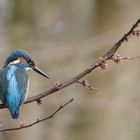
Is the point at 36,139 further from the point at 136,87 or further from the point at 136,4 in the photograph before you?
the point at 136,4

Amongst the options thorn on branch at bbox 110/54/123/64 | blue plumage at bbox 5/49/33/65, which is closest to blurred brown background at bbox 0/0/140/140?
blue plumage at bbox 5/49/33/65

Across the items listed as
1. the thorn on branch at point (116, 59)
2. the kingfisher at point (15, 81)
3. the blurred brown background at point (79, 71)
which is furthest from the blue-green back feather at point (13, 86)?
the blurred brown background at point (79, 71)

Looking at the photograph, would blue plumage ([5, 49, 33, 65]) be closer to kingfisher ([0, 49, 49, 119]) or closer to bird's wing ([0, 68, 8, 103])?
kingfisher ([0, 49, 49, 119])

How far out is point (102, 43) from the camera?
9.59 metres

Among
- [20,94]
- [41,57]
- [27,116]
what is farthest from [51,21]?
[20,94]

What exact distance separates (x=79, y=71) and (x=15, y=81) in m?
4.79

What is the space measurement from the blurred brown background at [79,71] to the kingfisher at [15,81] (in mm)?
3964

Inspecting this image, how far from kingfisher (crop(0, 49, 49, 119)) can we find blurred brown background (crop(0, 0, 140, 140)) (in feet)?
13.0

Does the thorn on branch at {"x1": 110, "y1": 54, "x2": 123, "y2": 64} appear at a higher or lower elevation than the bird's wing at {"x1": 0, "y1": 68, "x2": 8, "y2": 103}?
lower

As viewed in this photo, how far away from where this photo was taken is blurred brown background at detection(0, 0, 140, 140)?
9.48 m

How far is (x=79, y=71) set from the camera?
32.1 ft

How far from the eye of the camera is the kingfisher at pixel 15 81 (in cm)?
486

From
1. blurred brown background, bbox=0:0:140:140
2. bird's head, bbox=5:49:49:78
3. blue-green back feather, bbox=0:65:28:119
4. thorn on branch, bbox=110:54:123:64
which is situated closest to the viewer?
thorn on branch, bbox=110:54:123:64

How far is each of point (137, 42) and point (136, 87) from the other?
2.02 ft
